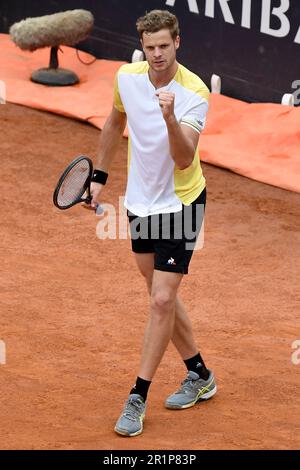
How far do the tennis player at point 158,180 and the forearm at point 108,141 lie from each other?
19 cm

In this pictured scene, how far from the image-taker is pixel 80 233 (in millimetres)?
9445

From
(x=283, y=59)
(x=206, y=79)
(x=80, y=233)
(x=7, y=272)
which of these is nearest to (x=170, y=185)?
(x=7, y=272)

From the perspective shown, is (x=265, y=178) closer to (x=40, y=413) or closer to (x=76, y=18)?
(x=76, y=18)

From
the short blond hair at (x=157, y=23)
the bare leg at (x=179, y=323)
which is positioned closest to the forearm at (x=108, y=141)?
the bare leg at (x=179, y=323)

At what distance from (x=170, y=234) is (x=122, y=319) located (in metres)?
1.82

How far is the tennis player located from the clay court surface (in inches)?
17.2

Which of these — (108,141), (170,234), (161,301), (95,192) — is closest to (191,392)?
(161,301)

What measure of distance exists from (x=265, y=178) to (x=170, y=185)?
181 inches

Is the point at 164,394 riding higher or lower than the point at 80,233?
higher

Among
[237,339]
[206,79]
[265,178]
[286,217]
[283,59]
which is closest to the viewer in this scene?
[237,339]

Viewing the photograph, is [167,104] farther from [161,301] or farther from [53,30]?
[53,30]

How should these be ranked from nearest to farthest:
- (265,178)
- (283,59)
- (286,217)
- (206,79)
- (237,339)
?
(237,339), (286,217), (265,178), (283,59), (206,79)

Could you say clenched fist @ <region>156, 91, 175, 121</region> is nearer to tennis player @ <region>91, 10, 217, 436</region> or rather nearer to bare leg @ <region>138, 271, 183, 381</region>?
tennis player @ <region>91, 10, 217, 436</region>

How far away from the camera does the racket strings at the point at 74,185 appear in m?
6.41
